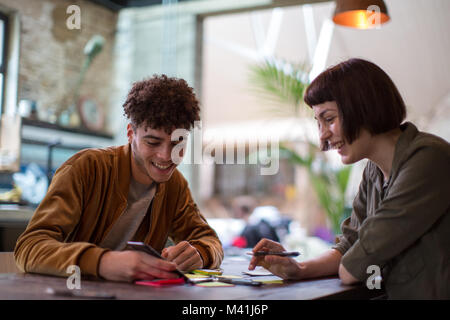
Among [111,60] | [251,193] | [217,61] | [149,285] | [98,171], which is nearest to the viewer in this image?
[149,285]

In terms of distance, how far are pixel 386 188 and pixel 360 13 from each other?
7.30 ft

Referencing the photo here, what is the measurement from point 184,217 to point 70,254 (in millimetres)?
696

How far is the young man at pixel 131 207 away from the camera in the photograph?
4.66ft

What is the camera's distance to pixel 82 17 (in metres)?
6.06

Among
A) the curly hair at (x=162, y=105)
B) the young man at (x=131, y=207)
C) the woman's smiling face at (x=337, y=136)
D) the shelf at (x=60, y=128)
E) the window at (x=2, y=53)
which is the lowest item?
the young man at (x=131, y=207)

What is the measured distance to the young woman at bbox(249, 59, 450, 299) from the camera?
1.42 m

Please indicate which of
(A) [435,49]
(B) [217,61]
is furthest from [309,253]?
(B) [217,61]

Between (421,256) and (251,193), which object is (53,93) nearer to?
(421,256)

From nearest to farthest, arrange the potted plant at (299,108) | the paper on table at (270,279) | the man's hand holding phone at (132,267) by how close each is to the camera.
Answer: the man's hand holding phone at (132,267) → the paper on table at (270,279) → the potted plant at (299,108)

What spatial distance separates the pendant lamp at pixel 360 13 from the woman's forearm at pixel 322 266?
2.09 metres

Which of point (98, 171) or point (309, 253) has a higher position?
point (98, 171)

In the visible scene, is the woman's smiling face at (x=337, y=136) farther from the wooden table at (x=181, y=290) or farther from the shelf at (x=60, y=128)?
the shelf at (x=60, y=128)

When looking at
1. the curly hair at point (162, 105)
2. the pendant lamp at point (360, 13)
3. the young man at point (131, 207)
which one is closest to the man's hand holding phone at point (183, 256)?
the young man at point (131, 207)

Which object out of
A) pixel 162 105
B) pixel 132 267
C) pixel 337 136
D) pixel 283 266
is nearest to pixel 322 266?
pixel 283 266
